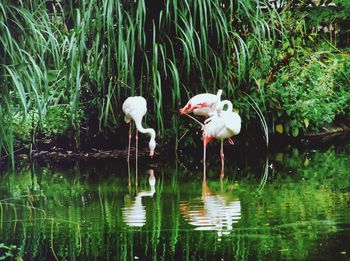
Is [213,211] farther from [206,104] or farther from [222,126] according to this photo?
[206,104]

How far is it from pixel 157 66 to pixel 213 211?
3.45 m

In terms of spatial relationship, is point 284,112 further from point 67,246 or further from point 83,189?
point 67,246

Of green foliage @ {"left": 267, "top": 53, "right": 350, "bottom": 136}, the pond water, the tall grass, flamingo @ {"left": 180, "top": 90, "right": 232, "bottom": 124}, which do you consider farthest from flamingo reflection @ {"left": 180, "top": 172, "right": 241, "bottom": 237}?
green foliage @ {"left": 267, "top": 53, "right": 350, "bottom": 136}

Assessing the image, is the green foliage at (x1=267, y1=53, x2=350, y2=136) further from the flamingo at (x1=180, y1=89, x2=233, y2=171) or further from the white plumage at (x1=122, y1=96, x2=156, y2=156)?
the white plumage at (x1=122, y1=96, x2=156, y2=156)

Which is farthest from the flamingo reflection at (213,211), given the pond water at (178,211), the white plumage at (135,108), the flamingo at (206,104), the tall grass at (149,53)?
the tall grass at (149,53)

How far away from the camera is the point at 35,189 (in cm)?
837

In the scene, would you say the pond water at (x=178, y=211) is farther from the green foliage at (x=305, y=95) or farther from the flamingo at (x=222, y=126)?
the green foliage at (x=305, y=95)

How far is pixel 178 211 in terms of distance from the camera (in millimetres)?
6969

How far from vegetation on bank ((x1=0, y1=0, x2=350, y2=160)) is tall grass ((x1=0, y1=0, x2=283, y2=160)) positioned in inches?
0.5

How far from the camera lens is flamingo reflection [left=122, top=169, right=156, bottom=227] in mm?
6551

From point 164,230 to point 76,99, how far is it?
375 cm

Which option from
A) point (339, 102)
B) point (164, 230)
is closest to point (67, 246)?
point (164, 230)

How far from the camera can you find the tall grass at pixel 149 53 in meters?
9.70

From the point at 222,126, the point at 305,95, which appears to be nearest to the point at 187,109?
the point at 222,126
